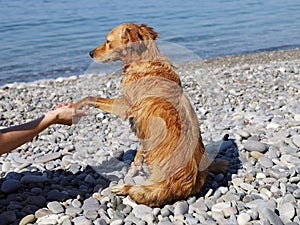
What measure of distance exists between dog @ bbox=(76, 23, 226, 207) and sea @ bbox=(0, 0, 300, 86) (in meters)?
5.69

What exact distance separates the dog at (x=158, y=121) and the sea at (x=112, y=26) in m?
5.69

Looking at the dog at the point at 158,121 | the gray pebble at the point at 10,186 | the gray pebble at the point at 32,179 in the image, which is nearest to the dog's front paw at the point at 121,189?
the dog at the point at 158,121

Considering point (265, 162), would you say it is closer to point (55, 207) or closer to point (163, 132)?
point (163, 132)

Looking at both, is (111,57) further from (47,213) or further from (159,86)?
(47,213)

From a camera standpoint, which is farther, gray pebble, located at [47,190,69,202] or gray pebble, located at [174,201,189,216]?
gray pebble, located at [47,190,69,202]

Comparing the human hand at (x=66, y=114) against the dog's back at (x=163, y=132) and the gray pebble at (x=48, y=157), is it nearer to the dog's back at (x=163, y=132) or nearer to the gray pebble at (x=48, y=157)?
the dog's back at (x=163, y=132)

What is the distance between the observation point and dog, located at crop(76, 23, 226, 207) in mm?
4195

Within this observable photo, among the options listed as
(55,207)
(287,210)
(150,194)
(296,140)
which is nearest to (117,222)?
(150,194)

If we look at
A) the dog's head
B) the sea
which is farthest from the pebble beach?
the sea

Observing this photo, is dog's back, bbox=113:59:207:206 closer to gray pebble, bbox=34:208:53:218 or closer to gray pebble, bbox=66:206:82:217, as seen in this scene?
gray pebble, bbox=66:206:82:217

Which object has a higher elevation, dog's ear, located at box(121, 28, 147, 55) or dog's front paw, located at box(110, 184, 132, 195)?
dog's ear, located at box(121, 28, 147, 55)

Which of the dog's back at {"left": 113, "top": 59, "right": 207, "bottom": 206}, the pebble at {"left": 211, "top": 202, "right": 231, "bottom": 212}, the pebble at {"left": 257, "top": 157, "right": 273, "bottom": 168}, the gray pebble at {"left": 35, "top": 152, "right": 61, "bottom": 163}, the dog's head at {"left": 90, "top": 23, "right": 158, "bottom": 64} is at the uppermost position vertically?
the dog's head at {"left": 90, "top": 23, "right": 158, "bottom": 64}

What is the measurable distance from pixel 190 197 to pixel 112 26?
17.7 meters

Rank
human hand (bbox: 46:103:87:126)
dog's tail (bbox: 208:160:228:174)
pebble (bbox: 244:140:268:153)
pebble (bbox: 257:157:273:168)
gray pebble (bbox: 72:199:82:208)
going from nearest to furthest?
human hand (bbox: 46:103:87:126) < gray pebble (bbox: 72:199:82:208) < dog's tail (bbox: 208:160:228:174) < pebble (bbox: 257:157:273:168) < pebble (bbox: 244:140:268:153)
